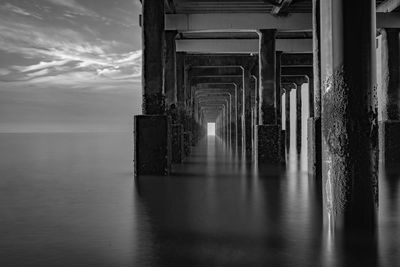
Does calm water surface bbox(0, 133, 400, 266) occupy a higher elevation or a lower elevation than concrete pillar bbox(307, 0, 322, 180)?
lower

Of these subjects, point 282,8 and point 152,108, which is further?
point 282,8

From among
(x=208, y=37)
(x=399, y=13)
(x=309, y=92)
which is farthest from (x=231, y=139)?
(x=399, y=13)

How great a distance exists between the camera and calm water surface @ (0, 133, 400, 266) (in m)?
4.16

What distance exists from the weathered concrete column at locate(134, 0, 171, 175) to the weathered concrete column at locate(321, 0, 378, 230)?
6.57m

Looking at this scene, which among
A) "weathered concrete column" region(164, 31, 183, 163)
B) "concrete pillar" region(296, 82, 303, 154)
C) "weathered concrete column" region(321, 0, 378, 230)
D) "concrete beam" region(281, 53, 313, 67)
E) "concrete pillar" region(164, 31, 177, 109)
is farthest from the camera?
"concrete pillar" region(296, 82, 303, 154)

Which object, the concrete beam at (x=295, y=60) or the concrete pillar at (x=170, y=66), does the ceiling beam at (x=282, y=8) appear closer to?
the concrete pillar at (x=170, y=66)

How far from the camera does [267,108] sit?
1606 centimetres

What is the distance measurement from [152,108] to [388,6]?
26.3 ft

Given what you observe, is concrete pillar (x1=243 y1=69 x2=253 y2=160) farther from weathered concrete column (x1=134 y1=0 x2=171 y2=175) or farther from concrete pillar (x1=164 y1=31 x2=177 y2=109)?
weathered concrete column (x1=134 y1=0 x2=171 y2=175)

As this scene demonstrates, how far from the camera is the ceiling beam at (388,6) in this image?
1400cm

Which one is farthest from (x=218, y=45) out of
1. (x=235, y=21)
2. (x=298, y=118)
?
(x=298, y=118)

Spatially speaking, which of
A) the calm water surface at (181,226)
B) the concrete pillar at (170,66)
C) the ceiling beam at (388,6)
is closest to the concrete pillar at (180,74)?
the concrete pillar at (170,66)

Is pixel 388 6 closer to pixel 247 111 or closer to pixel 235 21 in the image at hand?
pixel 235 21

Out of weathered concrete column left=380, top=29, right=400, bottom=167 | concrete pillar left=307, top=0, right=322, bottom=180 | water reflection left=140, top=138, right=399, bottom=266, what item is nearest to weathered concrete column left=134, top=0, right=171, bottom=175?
water reflection left=140, top=138, right=399, bottom=266
